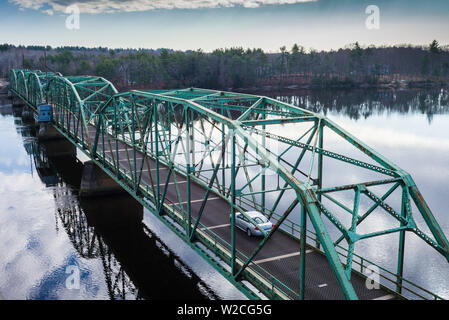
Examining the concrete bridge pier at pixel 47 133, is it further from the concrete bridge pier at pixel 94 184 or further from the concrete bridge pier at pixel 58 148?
the concrete bridge pier at pixel 94 184

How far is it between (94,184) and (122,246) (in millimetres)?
13432

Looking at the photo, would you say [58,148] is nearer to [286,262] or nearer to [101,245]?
[101,245]

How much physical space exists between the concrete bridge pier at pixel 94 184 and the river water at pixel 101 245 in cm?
106

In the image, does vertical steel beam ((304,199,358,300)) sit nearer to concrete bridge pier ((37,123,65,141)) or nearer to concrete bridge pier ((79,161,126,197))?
concrete bridge pier ((79,161,126,197))

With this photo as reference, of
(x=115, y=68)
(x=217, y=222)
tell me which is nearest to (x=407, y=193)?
(x=217, y=222)

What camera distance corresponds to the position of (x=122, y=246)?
39.8 meters

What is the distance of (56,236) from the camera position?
42.4m

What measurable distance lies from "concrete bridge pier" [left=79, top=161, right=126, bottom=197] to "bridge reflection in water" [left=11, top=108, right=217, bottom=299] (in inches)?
29.7

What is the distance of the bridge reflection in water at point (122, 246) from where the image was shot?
3269 centimetres

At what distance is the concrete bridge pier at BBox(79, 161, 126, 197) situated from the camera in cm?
5069

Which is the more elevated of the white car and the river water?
the white car

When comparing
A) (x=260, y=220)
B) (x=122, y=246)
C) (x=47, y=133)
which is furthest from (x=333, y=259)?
(x=47, y=133)

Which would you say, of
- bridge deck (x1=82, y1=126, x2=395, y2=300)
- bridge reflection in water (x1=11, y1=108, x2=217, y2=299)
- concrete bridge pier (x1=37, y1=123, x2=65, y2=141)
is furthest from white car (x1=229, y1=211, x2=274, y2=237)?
concrete bridge pier (x1=37, y1=123, x2=65, y2=141)
